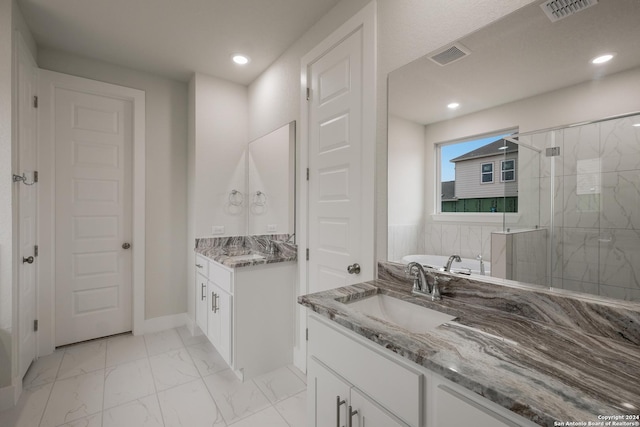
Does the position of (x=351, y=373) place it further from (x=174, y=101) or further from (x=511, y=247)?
(x=174, y=101)

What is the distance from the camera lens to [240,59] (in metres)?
2.67

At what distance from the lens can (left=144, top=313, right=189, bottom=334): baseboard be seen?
3.01 meters

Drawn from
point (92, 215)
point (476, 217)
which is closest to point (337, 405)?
point (476, 217)

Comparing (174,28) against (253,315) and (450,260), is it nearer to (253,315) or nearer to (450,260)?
(253,315)

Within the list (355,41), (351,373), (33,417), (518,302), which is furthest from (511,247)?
(33,417)

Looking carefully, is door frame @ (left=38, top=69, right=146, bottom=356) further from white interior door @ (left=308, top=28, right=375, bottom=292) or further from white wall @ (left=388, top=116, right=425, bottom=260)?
white wall @ (left=388, top=116, right=425, bottom=260)

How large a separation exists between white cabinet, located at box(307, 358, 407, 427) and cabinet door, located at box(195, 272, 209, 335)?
1.67 m

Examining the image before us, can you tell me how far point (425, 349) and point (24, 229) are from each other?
278 centimetres

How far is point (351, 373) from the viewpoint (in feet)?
3.43

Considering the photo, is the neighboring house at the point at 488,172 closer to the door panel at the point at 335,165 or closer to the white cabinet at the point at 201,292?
the door panel at the point at 335,165

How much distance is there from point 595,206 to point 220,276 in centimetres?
225

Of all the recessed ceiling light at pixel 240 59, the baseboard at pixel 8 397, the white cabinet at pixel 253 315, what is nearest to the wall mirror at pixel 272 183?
the white cabinet at pixel 253 315

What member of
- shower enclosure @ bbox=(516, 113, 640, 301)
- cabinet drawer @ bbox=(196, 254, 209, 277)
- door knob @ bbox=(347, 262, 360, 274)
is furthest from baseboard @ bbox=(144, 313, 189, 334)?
shower enclosure @ bbox=(516, 113, 640, 301)

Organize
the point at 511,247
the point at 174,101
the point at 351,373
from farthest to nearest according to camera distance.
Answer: the point at 174,101 < the point at 511,247 < the point at 351,373
